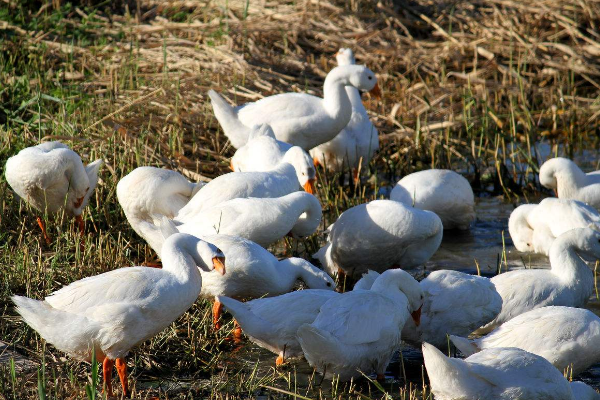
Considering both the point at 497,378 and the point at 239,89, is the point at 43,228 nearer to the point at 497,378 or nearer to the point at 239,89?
the point at 239,89

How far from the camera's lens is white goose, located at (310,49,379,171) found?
29.3 feet

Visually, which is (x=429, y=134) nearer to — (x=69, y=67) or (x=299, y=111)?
(x=299, y=111)

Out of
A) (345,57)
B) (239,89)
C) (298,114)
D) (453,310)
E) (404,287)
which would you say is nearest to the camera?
(404,287)

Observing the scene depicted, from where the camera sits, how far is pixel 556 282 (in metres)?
5.68

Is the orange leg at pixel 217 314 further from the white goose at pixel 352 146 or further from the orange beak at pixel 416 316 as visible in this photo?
the white goose at pixel 352 146

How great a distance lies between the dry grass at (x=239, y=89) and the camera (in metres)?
6.56

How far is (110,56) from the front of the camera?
1084 cm

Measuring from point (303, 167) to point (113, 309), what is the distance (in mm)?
3070

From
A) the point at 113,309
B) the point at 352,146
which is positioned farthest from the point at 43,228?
the point at 352,146

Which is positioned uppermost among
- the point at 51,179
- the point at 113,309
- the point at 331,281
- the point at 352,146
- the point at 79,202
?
the point at 113,309

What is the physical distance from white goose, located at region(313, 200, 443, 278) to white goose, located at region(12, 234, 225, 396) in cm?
190

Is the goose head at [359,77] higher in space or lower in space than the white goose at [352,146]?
higher

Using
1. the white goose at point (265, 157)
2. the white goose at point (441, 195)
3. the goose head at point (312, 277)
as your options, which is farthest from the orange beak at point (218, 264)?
the white goose at point (441, 195)

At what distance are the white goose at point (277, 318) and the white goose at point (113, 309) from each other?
38cm
